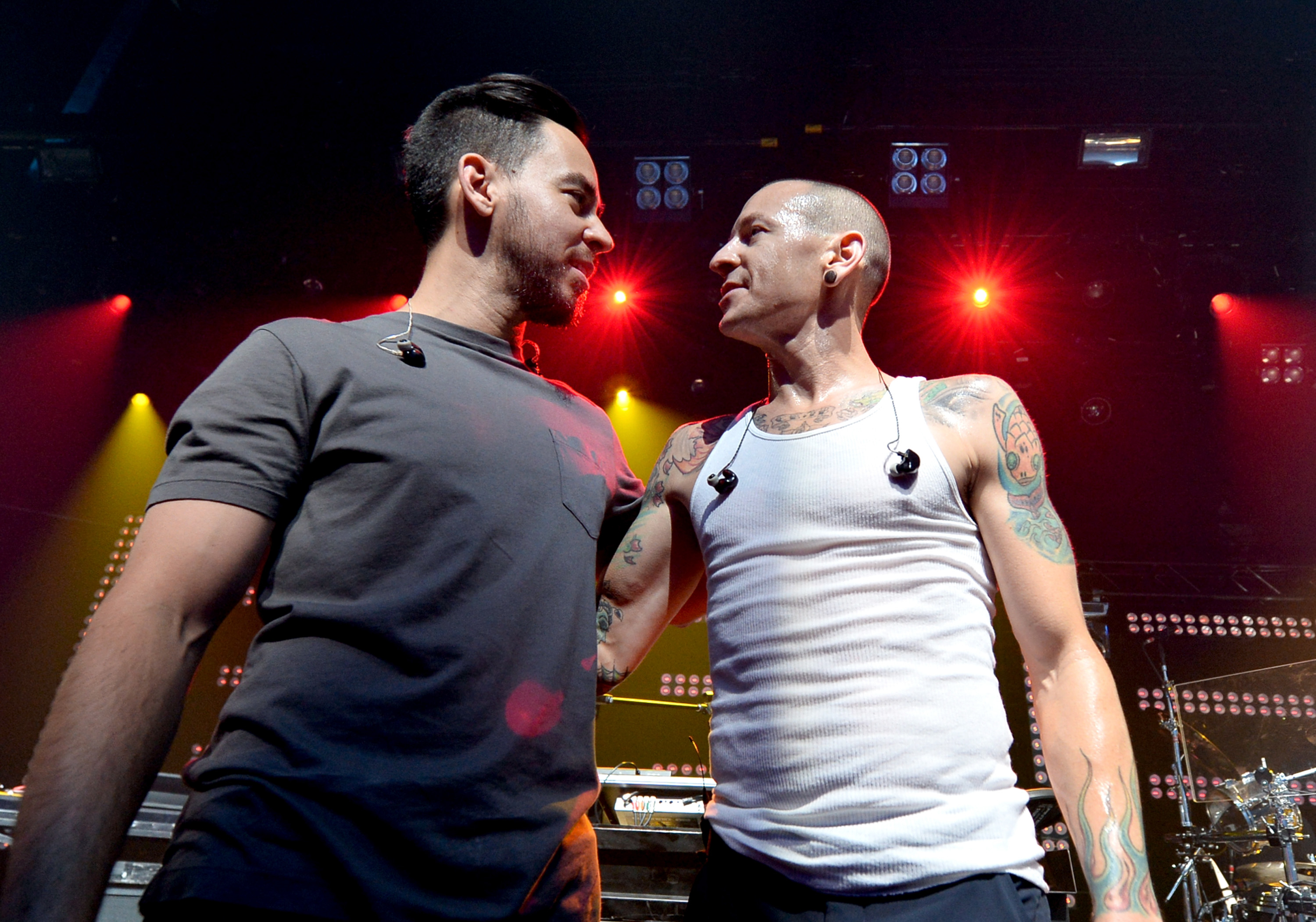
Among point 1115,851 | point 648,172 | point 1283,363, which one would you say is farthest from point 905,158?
point 1115,851

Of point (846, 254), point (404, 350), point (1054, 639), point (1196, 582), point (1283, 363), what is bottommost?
point (1054, 639)

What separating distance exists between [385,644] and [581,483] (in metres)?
0.57

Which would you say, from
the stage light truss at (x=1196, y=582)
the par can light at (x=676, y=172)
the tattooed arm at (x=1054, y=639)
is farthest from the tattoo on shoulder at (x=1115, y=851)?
the stage light truss at (x=1196, y=582)

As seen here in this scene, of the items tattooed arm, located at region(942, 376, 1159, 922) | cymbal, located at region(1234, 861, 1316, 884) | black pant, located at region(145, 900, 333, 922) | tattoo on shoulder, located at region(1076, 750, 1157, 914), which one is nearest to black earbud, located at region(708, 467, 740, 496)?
tattooed arm, located at region(942, 376, 1159, 922)

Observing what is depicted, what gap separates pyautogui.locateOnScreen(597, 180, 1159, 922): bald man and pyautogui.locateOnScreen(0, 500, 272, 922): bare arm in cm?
99

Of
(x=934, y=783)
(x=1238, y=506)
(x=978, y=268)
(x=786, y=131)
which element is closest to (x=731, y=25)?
(x=786, y=131)

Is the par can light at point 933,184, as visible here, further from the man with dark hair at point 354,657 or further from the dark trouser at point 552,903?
the dark trouser at point 552,903

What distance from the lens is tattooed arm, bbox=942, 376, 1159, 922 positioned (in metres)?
1.52

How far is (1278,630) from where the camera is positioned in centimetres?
731

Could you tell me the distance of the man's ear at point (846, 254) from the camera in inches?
97.7

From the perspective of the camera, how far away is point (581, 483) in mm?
1724

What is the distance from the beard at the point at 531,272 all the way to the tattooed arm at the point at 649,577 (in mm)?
573

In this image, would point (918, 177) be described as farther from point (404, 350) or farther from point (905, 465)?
point (404, 350)

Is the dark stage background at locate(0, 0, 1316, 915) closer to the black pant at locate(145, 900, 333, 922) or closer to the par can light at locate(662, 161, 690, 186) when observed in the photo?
the par can light at locate(662, 161, 690, 186)
